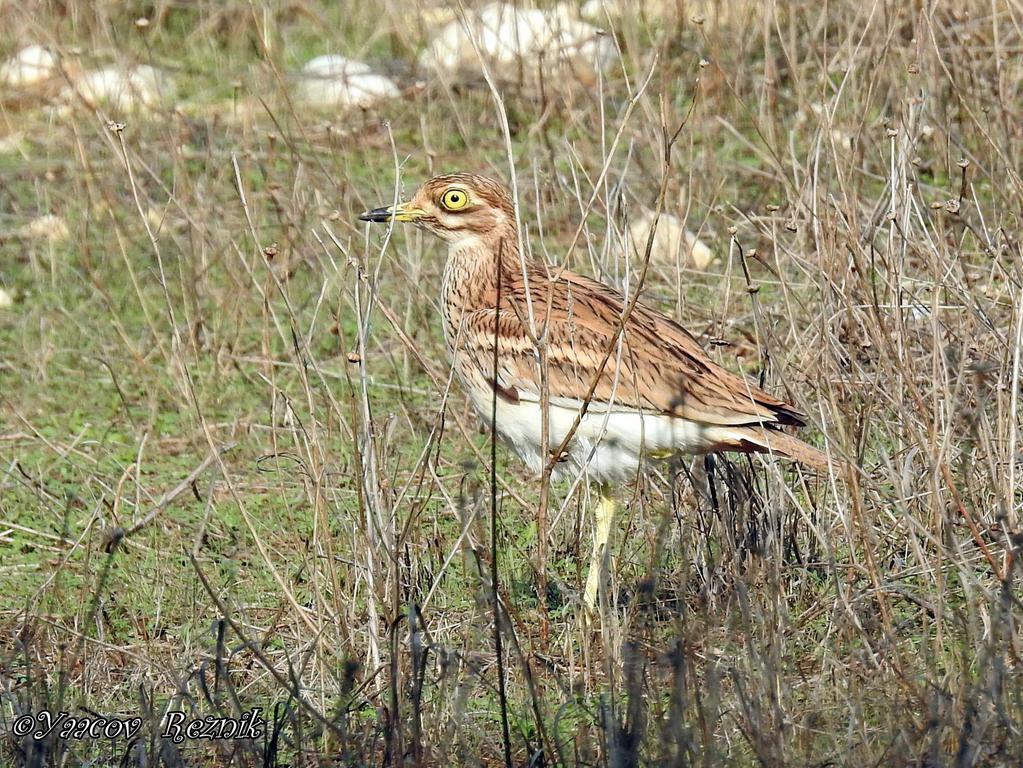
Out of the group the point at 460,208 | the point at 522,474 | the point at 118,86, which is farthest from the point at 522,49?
the point at 460,208

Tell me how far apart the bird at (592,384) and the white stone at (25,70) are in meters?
4.27

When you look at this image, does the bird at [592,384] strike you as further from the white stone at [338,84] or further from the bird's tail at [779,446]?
the white stone at [338,84]

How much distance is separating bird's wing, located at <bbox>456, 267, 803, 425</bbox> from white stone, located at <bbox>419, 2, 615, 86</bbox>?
2528 mm

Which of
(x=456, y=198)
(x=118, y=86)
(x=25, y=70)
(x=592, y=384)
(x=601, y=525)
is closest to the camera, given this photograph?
(x=592, y=384)

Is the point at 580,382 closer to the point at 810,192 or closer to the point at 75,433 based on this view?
the point at 810,192

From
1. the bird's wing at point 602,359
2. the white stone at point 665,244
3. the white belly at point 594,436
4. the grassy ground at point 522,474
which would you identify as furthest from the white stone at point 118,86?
the white belly at point 594,436

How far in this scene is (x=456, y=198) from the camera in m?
4.08

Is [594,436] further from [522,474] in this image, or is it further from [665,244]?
[665,244]

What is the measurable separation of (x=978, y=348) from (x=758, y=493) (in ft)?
2.29

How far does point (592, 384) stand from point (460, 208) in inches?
33.6

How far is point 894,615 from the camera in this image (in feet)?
11.0

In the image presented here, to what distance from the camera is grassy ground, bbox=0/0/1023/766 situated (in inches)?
113

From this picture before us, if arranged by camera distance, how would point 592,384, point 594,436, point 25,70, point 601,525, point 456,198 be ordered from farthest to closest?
1. point 25,70
2. point 456,198
3. point 601,525
4. point 594,436
5. point 592,384

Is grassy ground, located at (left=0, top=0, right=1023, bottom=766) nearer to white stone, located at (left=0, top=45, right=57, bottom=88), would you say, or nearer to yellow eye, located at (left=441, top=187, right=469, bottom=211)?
yellow eye, located at (left=441, top=187, right=469, bottom=211)
